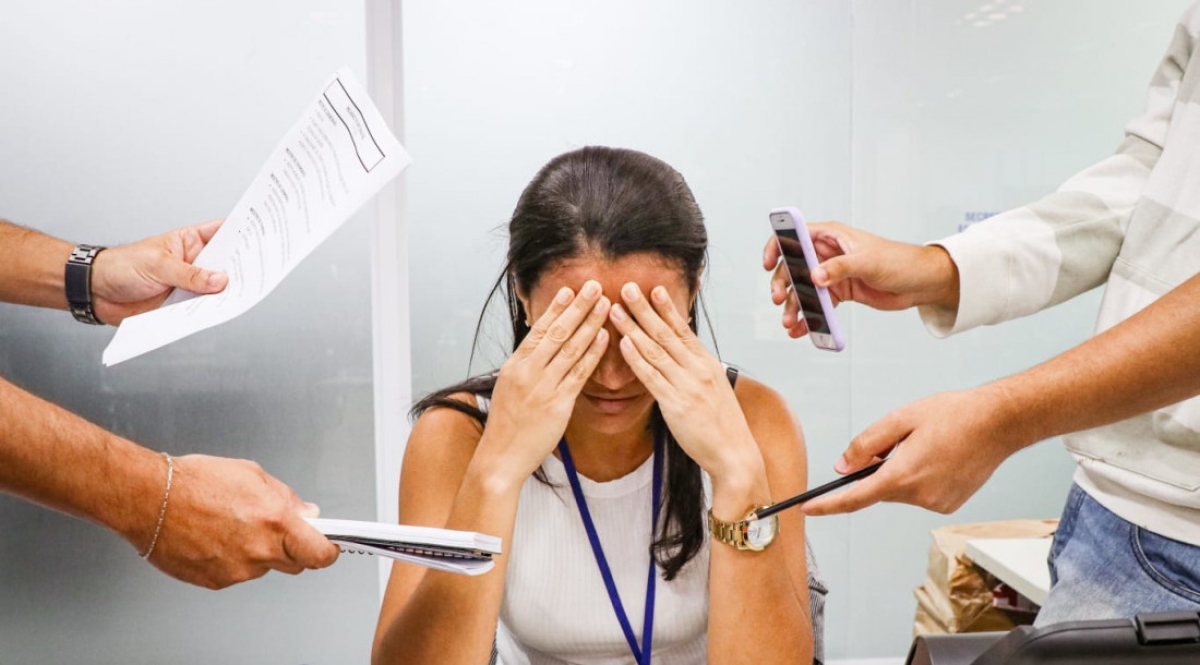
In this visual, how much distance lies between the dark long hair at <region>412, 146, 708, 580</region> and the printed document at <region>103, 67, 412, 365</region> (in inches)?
14.9

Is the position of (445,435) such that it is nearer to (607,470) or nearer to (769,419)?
(607,470)

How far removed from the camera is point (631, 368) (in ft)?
4.14

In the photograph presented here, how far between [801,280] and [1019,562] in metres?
0.94

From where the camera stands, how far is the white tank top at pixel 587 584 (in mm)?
1323

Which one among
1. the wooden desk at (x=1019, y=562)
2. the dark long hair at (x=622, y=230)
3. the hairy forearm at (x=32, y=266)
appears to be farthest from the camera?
the wooden desk at (x=1019, y=562)

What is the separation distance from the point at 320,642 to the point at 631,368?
1.61 meters

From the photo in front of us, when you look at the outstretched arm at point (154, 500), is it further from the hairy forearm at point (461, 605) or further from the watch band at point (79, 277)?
the watch band at point (79, 277)

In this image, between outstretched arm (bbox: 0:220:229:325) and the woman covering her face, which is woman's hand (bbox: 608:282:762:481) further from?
outstretched arm (bbox: 0:220:229:325)

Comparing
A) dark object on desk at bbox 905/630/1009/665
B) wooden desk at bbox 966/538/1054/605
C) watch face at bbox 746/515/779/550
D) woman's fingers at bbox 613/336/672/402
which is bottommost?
wooden desk at bbox 966/538/1054/605

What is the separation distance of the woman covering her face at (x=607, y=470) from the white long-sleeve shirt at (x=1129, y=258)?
378 millimetres

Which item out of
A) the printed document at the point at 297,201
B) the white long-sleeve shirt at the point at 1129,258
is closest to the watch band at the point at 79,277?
the printed document at the point at 297,201

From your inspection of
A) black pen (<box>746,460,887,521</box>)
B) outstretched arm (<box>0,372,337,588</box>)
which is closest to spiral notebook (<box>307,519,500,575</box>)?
outstretched arm (<box>0,372,337,588</box>)

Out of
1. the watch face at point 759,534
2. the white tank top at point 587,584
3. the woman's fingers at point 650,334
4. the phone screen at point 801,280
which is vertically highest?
the phone screen at point 801,280

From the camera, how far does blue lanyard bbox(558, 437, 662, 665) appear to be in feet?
4.26
